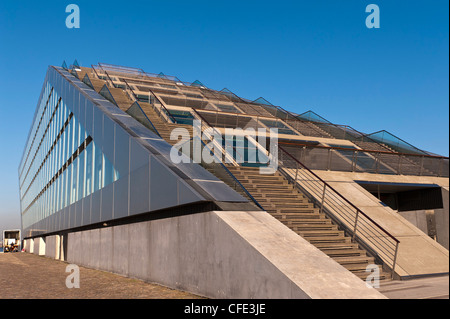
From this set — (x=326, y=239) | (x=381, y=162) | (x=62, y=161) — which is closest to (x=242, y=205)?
(x=326, y=239)

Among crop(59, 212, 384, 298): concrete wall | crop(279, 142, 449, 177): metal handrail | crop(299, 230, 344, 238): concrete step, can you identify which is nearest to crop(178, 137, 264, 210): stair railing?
crop(59, 212, 384, 298): concrete wall

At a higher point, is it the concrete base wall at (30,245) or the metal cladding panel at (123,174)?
the metal cladding panel at (123,174)

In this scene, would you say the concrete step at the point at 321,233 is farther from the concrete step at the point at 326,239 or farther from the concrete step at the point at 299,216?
the concrete step at the point at 299,216

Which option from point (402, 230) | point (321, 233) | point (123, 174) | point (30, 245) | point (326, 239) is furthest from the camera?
point (30, 245)

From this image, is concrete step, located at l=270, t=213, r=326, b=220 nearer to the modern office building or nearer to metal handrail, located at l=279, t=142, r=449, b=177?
the modern office building

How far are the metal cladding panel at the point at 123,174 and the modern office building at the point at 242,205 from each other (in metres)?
0.06

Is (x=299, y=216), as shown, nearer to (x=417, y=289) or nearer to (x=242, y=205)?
(x=242, y=205)

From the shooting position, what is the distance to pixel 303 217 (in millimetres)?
10852

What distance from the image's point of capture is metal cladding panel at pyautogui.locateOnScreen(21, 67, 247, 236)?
962 cm

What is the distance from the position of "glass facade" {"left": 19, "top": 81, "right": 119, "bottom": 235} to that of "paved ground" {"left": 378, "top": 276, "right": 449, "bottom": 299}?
10317 millimetres

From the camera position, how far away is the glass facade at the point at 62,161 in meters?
18.8

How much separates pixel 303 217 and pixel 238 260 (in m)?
4.20

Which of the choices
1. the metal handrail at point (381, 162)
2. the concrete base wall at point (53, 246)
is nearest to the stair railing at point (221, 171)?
A: the metal handrail at point (381, 162)

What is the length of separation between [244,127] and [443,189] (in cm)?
1234
